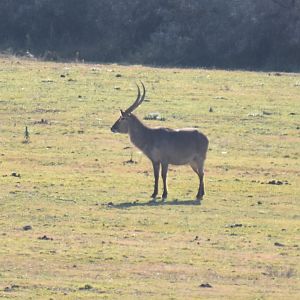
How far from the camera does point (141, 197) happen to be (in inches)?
879

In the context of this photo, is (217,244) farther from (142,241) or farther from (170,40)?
(170,40)

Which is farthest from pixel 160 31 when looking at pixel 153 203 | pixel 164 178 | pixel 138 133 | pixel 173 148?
pixel 153 203

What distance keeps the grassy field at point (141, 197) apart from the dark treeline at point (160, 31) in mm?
11541

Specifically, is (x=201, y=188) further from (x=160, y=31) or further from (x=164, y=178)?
(x=160, y=31)

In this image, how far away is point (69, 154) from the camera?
89.4ft

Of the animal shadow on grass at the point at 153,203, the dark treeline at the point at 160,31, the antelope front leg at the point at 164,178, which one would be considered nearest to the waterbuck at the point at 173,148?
the antelope front leg at the point at 164,178

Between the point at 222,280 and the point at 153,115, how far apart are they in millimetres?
17148

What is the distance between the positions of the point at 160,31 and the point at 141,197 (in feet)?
107

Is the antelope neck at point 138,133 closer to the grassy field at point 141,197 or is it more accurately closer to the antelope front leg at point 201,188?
the grassy field at point 141,197

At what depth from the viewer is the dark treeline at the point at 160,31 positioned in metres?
51.9

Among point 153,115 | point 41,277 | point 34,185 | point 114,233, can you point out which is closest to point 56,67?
point 153,115

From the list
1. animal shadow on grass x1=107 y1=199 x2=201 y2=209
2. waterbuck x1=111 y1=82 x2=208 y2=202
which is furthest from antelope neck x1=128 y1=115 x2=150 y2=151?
animal shadow on grass x1=107 y1=199 x2=201 y2=209

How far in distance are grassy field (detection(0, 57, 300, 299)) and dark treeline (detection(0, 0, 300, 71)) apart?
37.9ft

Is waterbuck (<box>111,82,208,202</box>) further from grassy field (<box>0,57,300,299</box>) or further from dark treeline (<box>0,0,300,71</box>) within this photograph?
dark treeline (<box>0,0,300,71</box>)
